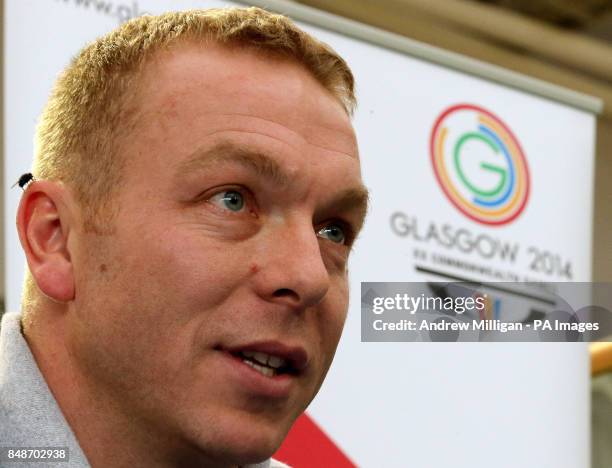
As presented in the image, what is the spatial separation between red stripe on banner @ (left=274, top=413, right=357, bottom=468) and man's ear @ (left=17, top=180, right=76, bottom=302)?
698mm

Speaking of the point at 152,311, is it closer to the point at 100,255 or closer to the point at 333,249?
the point at 100,255

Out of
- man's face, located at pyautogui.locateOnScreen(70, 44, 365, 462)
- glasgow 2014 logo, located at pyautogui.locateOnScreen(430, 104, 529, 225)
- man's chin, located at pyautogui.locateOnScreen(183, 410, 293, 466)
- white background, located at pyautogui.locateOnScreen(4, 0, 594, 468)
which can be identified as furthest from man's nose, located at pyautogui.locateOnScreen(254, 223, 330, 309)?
glasgow 2014 logo, located at pyautogui.locateOnScreen(430, 104, 529, 225)

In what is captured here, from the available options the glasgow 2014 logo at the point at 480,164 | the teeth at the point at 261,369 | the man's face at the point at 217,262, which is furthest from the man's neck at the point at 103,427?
the glasgow 2014 logo at the point at 480,164

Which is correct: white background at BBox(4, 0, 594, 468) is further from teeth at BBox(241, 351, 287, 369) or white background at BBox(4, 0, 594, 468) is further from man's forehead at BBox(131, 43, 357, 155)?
teeth at BBox(241, 351, 287, 369)

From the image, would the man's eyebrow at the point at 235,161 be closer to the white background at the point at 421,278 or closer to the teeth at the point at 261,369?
the teeth at the point at 261,369

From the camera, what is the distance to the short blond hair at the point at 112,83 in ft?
3.62

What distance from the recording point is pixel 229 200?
1.08 meters

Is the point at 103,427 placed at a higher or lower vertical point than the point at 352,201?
lower

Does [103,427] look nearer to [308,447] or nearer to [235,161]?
[235,161]

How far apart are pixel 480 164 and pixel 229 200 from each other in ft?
3.52

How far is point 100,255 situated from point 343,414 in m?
0.79

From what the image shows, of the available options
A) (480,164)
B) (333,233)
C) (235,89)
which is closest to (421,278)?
(480,164)

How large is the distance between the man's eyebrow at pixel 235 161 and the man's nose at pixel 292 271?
57 mm

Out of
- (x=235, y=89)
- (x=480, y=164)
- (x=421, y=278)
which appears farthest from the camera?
(x=480, y=164)
